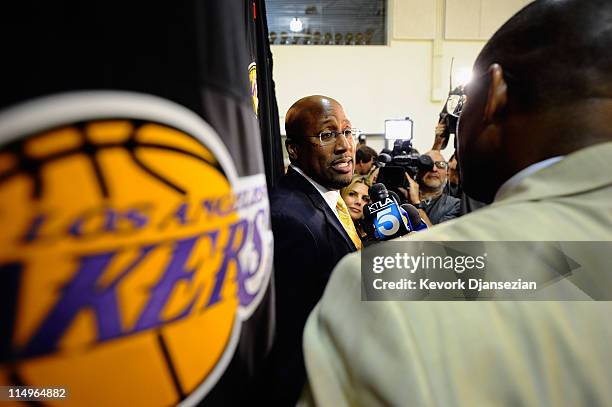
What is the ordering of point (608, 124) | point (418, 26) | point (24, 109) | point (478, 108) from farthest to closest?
point (418, 26)
point (478, 108)
point (608, 124)
point (24, 109)

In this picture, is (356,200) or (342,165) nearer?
(342,165)

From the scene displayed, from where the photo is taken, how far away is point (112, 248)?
1.22 ft

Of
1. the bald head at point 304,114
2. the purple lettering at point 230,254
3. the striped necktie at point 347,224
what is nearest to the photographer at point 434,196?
the striped necktie at point 347,224

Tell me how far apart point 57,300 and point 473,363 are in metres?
0.49

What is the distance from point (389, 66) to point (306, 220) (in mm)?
6832

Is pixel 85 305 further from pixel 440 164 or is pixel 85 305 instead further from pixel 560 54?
pixel 440 164

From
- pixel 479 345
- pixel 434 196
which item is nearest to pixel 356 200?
pixel 434 196

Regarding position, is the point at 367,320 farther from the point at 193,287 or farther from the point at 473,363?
the point at 193,287

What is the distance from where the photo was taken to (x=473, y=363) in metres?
0.55

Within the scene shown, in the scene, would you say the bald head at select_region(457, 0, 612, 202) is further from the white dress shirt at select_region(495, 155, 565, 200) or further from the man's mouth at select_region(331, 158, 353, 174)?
the man's mouth at select_region(331, 158, 353, 174)

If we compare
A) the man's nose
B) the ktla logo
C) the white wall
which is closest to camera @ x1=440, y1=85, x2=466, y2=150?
the man's nose

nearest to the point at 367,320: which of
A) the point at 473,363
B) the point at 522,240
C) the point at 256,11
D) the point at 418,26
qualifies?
the point at 473,363

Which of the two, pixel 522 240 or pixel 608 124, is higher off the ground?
pixel 608 124

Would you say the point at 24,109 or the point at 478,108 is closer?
the point at 24,109
